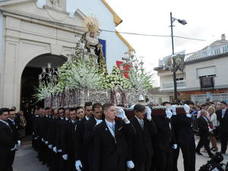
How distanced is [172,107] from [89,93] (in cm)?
216

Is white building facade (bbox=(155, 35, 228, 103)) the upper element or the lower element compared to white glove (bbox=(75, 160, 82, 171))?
upper

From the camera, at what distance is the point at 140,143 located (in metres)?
3.60

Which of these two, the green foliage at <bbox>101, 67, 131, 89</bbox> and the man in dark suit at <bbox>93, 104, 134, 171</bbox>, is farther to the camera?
the green foliage at <bbox>101, 67, 131, 89</bbox>

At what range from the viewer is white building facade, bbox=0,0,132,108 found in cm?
1013

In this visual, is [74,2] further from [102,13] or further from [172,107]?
[172,107]

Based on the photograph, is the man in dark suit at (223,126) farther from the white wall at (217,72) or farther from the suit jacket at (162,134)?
the white wall at (217,72)

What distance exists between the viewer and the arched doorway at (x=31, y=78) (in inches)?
529

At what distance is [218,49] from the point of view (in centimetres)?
2262

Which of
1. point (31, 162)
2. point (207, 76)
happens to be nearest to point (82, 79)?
point (31, 162)

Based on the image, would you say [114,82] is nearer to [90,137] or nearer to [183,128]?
[183,128]

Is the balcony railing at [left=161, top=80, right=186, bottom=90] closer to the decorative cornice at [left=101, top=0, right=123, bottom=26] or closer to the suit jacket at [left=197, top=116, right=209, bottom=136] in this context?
the decorative cornice at [left=101, top=0, right=123, bottom=26]

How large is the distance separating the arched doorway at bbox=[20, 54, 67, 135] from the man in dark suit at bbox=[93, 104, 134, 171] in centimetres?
1062

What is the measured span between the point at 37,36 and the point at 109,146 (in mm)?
10318

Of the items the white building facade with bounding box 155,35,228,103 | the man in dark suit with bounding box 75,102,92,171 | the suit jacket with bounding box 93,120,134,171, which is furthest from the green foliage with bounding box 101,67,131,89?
the white building facade with bounding box 155,35,228,103
